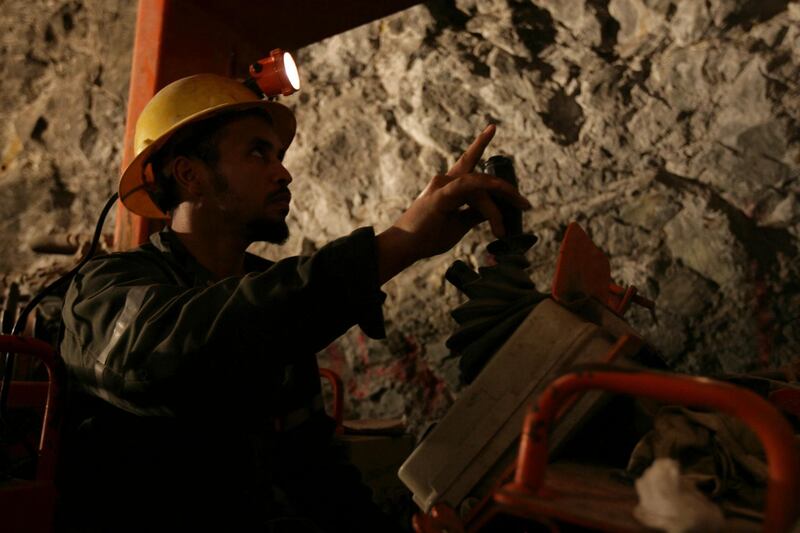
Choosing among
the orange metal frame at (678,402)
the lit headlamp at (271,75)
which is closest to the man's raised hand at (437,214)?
the orange metal frame at (678,402)

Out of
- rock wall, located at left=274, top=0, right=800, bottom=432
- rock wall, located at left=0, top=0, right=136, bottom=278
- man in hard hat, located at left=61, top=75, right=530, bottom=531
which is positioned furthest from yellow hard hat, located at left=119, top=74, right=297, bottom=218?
rock wall, located at left=0, top=0, right=136, bottom=278

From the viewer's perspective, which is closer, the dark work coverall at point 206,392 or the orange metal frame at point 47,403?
the dark work coverall at point 206,392

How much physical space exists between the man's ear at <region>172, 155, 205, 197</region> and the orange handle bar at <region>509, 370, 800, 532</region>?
1158 mm

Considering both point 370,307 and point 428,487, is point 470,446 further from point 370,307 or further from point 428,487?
point 370,307

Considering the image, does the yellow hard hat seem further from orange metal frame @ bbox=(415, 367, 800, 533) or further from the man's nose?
orange metal frame @ bbox=(415, 367, 800, 533)

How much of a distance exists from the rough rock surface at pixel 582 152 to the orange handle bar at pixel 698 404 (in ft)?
4.46

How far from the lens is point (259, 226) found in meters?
1.56

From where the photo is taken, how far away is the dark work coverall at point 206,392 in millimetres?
996

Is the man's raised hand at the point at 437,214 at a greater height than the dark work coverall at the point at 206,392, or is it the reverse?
the man's raised hand at the point at 437,214

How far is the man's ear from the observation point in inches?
61.8

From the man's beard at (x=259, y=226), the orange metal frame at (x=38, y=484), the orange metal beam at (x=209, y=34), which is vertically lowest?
the orange metal frame at (x=38, y=484)

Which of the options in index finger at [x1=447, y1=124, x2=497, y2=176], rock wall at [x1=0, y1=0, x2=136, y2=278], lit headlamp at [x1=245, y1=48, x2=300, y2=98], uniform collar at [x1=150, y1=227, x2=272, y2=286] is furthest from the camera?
rock wall at [x1=0, y1=0, x2=136, y2=278]

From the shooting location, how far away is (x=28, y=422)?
1.60 m

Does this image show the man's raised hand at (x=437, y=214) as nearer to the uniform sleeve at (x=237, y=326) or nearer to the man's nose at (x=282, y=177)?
the uniform sleeve at (x=237, y=326)
